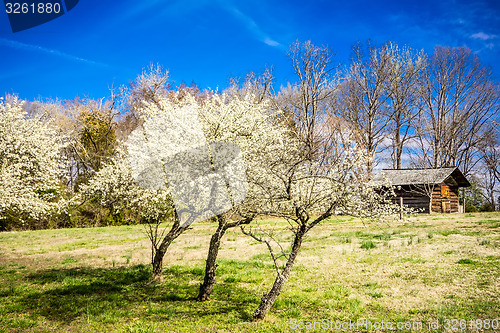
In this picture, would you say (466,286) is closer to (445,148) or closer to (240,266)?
(240,266)

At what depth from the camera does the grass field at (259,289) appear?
6.03 meters

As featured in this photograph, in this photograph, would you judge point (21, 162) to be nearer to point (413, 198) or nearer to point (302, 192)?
point (302, 192)

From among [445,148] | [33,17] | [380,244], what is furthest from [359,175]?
[445,148]

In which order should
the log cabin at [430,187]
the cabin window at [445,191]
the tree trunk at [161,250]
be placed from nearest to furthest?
the tree trunk at [161,250]
the log cabin at [430,187]
the cabin window at [445,191]

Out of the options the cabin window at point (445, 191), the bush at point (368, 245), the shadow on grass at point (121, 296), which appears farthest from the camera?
the cabin window at point (445, 191)

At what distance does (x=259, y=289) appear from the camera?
8.15m

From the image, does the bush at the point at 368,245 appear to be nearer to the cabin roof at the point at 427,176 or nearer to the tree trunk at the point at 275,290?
the tree trunk at the point at 275,290

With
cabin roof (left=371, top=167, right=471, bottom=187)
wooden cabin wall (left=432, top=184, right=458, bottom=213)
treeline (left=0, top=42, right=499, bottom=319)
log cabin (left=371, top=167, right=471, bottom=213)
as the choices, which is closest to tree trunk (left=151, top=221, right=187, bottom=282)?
treeline (left=0, top=42, right=499, bottom=319)

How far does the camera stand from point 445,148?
39.1 metres

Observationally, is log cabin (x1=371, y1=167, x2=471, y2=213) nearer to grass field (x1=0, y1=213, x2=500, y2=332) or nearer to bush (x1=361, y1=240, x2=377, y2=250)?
grass field (x1=0, y1=213, x2=500, y2=332)

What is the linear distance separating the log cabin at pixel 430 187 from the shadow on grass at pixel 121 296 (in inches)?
1074
